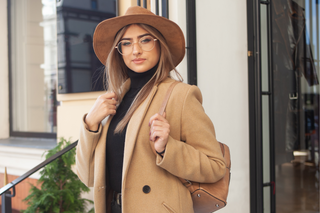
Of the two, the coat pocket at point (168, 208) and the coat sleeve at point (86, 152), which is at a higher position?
the coat sleeve at point (86, 152)

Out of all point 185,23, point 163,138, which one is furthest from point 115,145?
point 185,23

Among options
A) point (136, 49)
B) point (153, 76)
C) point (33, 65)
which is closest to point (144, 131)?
point (153, 76)

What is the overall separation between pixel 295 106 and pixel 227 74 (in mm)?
648

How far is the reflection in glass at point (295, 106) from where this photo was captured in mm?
2367

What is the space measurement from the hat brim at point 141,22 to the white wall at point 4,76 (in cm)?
501

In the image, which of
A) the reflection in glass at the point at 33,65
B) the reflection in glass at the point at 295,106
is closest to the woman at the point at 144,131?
the reflection in glass at the point at 295,106

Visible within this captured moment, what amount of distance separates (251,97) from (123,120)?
1.59 meters

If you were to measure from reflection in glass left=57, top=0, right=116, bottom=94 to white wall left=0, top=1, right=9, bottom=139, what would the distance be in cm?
273

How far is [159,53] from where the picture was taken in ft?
4.42

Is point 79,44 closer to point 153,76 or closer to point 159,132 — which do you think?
point 153,76

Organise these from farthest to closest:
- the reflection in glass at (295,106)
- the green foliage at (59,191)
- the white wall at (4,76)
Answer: the white wall at (4,76), the green foliage at (59,191), the reflection in glass at (295,106)

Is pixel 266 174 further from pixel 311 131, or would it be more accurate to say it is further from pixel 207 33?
pixel 207 33

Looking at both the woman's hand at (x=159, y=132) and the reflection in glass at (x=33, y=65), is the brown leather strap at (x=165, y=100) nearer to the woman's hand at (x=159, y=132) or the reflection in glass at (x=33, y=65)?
the woman's hand at (x=159, y=132)

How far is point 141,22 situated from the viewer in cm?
130
